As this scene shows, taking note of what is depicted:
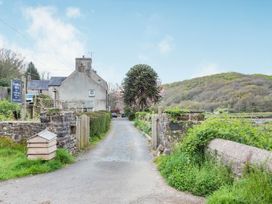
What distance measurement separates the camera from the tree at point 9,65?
1735 inches

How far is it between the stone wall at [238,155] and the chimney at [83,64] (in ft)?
152

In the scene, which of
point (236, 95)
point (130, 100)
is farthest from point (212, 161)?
point (130, 100)

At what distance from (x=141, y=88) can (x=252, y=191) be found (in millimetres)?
55980

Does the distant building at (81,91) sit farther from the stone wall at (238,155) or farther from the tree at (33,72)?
the stone wall at (238,155)

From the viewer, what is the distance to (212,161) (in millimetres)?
8305

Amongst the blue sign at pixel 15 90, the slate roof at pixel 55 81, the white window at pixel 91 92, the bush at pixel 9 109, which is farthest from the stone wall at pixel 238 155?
the slate roof at pixel 55 81

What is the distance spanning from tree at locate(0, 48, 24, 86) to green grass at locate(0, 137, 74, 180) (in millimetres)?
27001

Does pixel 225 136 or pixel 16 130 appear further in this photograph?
pixel 16 130

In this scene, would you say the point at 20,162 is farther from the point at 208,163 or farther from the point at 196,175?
the point at 208,163

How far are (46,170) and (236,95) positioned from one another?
27.5 metres

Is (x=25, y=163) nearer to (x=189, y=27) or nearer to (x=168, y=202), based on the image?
(x=168, y=202)

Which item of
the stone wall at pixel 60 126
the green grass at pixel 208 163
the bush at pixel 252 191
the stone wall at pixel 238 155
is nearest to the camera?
the bush at pixel 252 191

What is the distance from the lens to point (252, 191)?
588 cm

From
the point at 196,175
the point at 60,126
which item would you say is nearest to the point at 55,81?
the point at 60,126
